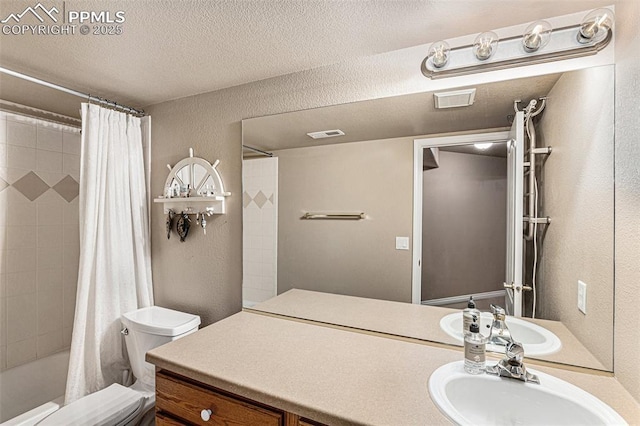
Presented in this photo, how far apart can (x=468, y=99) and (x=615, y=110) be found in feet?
1.58

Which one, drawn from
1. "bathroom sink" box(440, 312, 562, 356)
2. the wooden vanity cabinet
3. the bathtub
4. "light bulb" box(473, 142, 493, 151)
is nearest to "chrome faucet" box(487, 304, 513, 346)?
"bathroom sink" box(440, 312, 562, 356)

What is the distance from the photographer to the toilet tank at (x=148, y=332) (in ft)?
5.92

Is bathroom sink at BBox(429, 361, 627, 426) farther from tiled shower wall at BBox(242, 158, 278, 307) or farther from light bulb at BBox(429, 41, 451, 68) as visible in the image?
light bulb at BBox(429, 41, 451, 68)

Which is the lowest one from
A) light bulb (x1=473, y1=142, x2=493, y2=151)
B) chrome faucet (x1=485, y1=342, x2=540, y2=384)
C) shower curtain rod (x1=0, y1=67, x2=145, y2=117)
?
chrome faucet (x1=485, y1=342, x2=540, y2=384)

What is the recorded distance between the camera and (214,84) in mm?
1899

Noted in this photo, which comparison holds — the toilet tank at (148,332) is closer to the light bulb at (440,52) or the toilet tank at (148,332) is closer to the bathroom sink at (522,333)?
the bathroom sink at (522,333)

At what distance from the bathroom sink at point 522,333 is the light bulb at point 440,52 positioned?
1093 millimetres

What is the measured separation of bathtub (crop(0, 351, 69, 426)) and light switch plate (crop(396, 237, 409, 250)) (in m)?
2.13

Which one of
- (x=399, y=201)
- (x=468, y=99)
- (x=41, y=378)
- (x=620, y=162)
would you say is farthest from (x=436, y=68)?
(x=41, y=378)

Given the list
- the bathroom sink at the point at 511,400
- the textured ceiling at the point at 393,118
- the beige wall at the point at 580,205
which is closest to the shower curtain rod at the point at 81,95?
the textured ceiling at the point at 393,118

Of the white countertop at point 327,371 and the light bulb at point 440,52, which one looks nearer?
the white countertop at point 327,371

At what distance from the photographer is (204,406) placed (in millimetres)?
1144

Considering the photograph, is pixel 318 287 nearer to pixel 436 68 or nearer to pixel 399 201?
pixel 399 201

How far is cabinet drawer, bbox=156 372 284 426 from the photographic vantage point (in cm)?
103
